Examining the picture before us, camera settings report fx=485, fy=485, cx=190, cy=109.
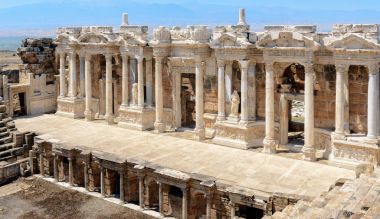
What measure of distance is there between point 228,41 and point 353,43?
5.65 meters

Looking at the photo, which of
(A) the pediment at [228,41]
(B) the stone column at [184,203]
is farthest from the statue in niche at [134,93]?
(B) the stone column at [184,203]

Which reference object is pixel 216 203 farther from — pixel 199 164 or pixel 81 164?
pixel 81 164

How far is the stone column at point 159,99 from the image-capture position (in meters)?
24.5

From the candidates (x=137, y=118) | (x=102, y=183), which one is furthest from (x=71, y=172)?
(x=137, y=118)

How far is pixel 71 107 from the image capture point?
1145 inches

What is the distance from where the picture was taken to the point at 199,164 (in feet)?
61.9

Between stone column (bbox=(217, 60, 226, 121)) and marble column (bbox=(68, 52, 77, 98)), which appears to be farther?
marble column (bbox=(68, 52, 77, 98))

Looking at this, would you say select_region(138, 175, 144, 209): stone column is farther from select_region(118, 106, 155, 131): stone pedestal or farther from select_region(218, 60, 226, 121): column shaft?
select_region(118, 106, 155, 131): stone pedestal

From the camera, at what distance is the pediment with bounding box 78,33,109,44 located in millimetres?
26673

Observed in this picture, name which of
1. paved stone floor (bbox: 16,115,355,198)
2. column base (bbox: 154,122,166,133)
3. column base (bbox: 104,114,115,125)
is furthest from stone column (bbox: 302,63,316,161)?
column base (bbox: 104,114,115,125)

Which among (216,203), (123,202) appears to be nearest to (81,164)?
(123,202)

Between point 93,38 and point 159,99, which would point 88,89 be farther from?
point 159,99

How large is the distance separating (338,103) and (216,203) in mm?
6512

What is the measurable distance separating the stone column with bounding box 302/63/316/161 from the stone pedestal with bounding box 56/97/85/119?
14.7 meters
